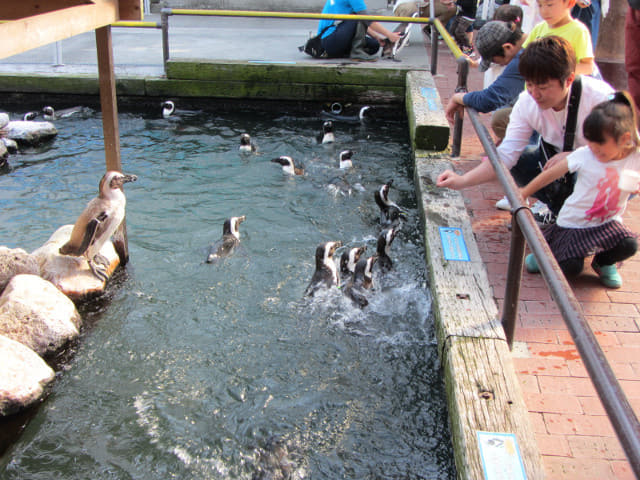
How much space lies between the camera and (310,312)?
4723 millimetres

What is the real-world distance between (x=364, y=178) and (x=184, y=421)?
4.53m

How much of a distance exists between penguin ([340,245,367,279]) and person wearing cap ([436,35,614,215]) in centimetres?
147

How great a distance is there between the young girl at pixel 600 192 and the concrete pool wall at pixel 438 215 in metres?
0.58

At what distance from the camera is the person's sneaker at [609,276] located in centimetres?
382

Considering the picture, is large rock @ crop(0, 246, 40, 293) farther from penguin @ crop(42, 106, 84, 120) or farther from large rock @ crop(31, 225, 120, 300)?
penguin @ crop(42, 106, 84, 120)

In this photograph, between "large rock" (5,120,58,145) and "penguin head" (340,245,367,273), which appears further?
"large rock" (5,120,58,145)

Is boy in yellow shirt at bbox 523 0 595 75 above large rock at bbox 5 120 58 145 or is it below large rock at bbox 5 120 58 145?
above

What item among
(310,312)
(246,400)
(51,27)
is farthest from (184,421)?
(51,27)

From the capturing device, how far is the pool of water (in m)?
3.40

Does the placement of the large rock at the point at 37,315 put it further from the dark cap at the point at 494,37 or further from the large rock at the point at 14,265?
the dark cap at the point at 494,37

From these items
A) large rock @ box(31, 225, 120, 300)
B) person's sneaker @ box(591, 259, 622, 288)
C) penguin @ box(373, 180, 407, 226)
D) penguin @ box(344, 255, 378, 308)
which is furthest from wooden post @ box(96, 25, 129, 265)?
person's sneaker @ box(591, 259, 622, 288)

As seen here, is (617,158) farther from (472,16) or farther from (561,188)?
(472,16)

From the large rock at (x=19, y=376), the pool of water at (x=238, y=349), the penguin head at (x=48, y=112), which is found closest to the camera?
the pool of water at (x=238, y=349)

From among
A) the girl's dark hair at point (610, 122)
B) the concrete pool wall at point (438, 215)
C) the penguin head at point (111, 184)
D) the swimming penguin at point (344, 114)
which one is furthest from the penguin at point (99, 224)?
the swimming penguin at point (344, 114)
